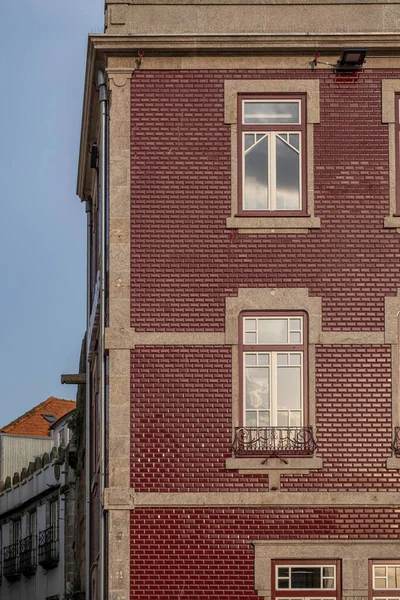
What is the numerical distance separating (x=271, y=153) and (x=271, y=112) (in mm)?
746

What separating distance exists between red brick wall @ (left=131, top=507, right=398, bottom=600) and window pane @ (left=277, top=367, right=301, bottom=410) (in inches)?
70.5

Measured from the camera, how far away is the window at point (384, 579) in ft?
85.8

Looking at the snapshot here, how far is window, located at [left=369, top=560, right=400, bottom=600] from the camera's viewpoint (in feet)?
85.8

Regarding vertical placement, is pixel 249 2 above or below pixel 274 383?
above

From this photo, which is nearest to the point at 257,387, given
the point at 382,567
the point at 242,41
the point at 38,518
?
the point at 382,567

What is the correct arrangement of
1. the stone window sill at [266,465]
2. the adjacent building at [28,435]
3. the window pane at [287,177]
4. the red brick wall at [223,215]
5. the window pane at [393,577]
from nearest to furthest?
the window pane at [393,577] < the stone window sill at [266,465] < the red brick wall at [223,215] < the window pane at [287,177] < the adjacent building at [28,435]

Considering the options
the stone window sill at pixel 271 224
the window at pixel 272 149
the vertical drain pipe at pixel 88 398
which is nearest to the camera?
the stone window sill at pixel 271 224

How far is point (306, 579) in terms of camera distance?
26.2 meters

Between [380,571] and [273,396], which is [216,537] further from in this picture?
[380,571]

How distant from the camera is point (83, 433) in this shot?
42438mm

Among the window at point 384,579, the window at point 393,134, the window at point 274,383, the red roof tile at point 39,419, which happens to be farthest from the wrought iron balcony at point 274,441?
the red roof tile at point 39,419

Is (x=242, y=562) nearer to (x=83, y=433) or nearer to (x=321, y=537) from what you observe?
(x=321, y=537)

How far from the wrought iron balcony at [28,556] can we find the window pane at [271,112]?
35.4 metres

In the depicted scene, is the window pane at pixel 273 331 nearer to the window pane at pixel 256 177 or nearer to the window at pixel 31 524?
the window pane at pixel 256 177
